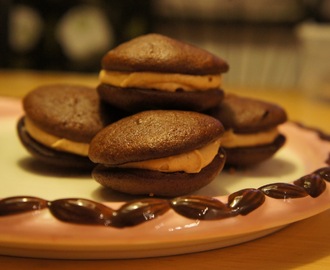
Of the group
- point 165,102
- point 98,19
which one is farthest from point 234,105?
point 98,19

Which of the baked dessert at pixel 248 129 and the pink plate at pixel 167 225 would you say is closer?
the pink plate at pixel 167 225

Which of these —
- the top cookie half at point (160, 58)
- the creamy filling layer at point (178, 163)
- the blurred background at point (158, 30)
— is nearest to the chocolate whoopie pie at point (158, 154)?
the creamy filling layer at point (178, 163)

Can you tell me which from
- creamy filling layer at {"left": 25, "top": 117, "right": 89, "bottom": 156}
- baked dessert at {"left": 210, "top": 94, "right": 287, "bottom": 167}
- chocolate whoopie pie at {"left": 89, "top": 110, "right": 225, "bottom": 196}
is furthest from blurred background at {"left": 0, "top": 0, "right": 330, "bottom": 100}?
chocolate whoopie pie at {"left": 89, "top": 110, "right": 225, "bottom": 196}

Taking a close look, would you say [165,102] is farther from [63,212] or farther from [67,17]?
Result: [67,17]

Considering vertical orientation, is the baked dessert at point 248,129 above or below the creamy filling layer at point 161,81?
below

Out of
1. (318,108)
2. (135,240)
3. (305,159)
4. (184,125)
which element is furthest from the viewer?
(318,108)

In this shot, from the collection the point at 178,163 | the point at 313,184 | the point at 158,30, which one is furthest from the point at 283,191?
the point at 158,30

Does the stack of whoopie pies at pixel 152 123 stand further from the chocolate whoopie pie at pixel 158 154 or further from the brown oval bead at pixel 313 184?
the brown oval bead at pixel 313 184
